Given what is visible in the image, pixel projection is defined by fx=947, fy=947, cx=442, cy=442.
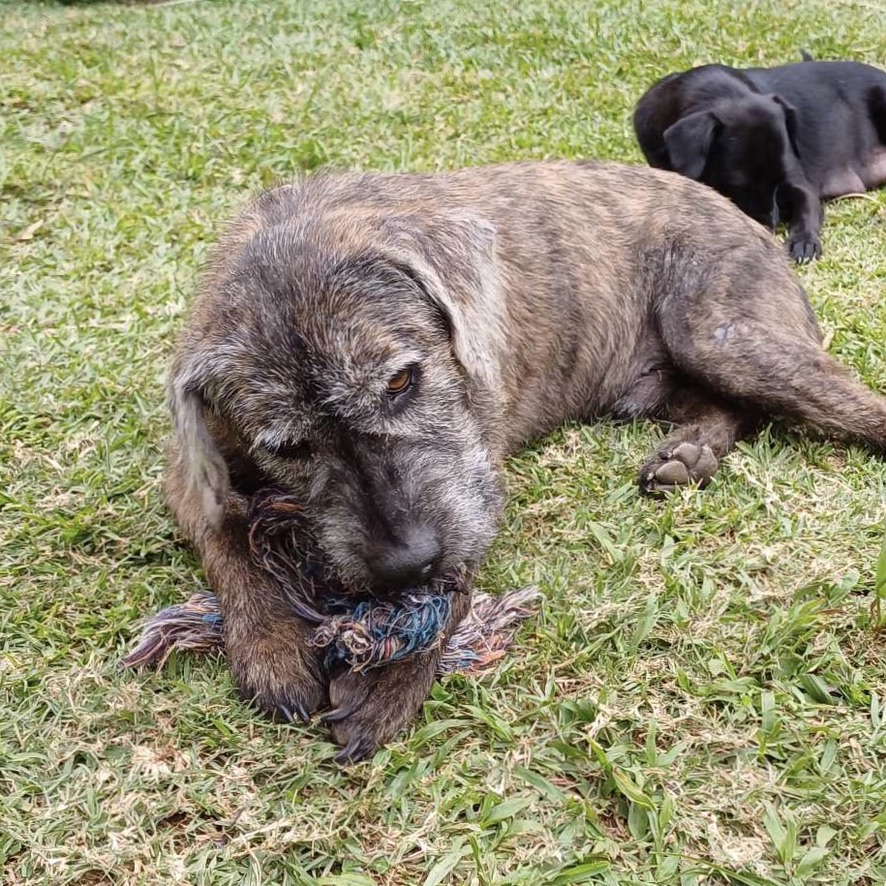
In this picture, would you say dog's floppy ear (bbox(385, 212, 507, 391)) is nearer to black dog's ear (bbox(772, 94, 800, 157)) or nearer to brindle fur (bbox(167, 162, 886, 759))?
brindle fur (bbox(167, 162, 886, 759))

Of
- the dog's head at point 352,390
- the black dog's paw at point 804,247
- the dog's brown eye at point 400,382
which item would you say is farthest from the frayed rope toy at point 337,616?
the black dog's paw at point 804,247

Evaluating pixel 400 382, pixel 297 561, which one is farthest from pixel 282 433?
pixel 297 561

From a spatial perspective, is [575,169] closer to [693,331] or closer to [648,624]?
[693,331]

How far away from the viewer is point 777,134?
23.2 feet

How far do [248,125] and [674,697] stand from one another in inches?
260

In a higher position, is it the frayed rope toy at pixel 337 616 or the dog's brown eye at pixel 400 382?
the dog's brown eye at pixel 400 382

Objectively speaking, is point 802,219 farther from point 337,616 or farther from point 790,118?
point 337,616

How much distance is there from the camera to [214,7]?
1201 cm

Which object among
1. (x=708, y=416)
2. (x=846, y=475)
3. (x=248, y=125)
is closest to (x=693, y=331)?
(x=708, y=416)

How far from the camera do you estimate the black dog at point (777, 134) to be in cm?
696

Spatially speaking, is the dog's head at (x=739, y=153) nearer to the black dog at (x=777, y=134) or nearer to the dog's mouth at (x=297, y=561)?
the black dog at (x=777, y=134)

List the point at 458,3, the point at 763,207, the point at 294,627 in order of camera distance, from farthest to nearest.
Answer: the point at 458,3 < the point at 763,207 < the point at 294,627

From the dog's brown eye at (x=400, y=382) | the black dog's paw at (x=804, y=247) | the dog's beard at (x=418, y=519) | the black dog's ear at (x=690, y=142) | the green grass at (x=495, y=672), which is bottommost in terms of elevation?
the green grass at (x=495, y=672)

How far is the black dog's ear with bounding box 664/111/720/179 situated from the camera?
22.8 feet
